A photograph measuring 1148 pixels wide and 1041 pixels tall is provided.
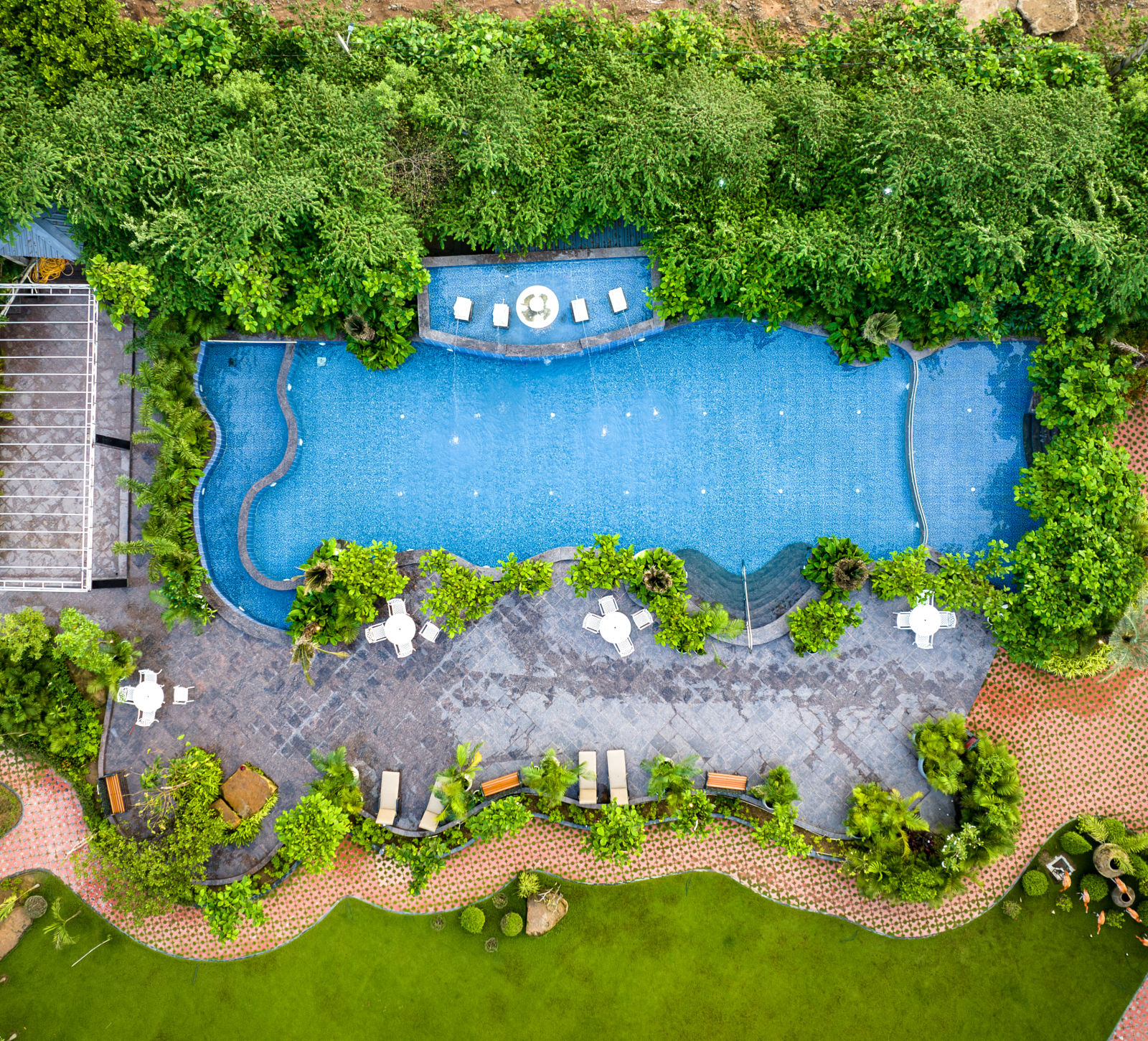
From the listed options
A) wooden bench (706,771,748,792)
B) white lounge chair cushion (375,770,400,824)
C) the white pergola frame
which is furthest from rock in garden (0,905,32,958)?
wooden bench (706,771,748,792)

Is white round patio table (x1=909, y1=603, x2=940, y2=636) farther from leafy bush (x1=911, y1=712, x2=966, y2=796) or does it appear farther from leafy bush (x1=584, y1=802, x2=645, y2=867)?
leafy bush (x1=584, y1=802, x2=645, y2=867)

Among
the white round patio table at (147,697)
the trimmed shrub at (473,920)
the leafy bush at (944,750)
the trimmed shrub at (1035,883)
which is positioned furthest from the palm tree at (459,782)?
the trimmed shrub at (1035,883)

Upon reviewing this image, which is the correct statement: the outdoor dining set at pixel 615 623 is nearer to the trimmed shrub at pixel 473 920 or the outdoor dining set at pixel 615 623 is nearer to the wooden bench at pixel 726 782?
the wooden bench at pixel 726 782

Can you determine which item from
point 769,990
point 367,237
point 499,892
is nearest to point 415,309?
point 367,237

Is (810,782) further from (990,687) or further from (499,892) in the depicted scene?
(499,892)

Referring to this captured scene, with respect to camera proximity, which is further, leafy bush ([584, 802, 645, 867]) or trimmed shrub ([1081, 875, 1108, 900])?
trimmed shrub ([1081, 875, 1108, 900])

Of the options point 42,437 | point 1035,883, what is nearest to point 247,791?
point 42,437
